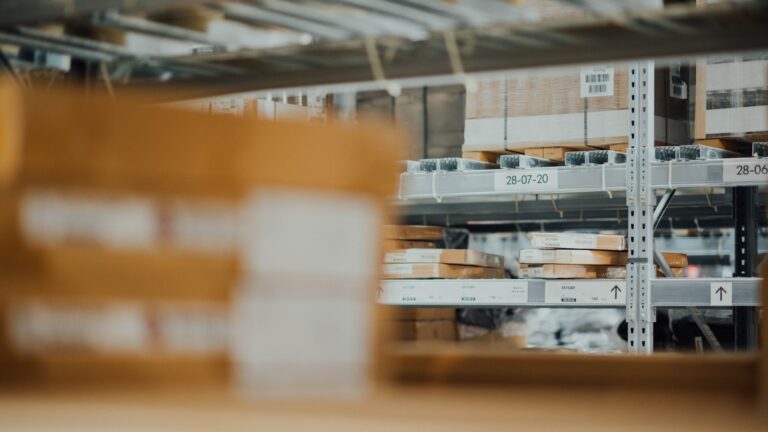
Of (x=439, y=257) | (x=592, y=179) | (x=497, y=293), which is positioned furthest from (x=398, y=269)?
(x=592, y=179)

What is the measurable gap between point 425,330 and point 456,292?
54 cm

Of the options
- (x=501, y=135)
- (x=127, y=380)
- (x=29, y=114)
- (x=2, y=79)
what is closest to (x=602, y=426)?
(x=127, y=380)

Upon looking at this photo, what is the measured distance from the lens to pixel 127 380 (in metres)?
1.15

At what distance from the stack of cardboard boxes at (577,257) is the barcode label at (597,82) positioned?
0.67 metres

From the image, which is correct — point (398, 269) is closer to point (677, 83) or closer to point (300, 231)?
point (677, 83)

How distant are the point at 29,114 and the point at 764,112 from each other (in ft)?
13.6

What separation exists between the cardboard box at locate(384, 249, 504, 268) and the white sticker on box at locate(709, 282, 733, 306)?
4.07ft

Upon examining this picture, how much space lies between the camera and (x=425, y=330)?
5980mm

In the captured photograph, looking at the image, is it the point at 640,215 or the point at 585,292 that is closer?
the point at 640,215

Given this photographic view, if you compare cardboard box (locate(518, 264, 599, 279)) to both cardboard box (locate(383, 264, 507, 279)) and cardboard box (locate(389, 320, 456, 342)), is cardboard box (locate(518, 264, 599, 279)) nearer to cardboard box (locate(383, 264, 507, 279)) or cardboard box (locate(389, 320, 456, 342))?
cardboard box (locate(383, 264, 507, 279))

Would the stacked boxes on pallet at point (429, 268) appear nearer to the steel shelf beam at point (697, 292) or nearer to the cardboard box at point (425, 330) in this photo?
the cardboard box at point (425, 330)

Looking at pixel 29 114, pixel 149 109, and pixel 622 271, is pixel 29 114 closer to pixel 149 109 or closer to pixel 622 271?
pixel 149 109

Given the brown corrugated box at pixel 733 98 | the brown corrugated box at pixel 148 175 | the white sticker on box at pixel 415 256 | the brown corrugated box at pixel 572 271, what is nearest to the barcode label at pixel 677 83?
the brown corrugated box at pixel 733 98

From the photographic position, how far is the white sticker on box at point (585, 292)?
5180 millimetres
